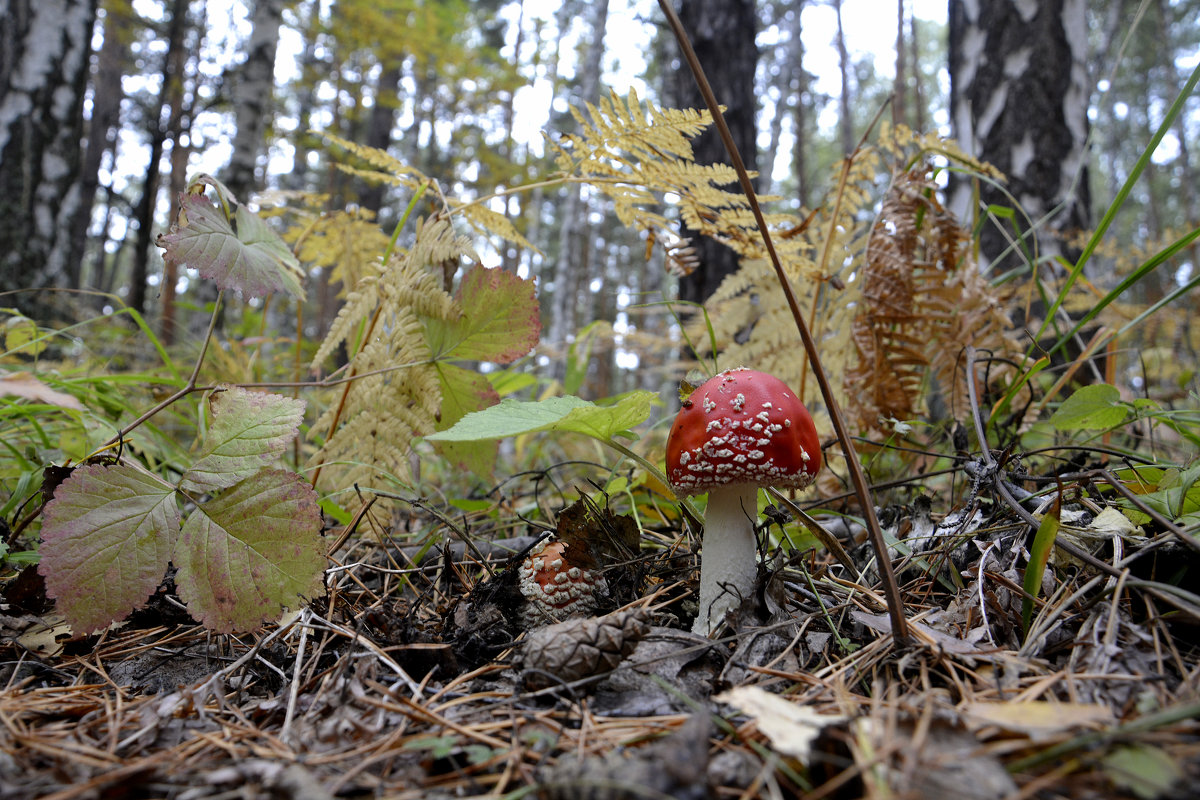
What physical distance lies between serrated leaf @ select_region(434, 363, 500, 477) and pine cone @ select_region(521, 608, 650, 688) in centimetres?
68

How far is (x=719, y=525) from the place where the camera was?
1.44m

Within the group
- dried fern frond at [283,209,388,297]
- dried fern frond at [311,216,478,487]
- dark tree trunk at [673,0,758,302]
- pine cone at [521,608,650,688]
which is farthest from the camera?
dark tree trunk at [673,0,758,302]

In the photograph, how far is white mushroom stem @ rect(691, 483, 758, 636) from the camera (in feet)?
4.59

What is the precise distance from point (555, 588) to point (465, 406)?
0.61 m

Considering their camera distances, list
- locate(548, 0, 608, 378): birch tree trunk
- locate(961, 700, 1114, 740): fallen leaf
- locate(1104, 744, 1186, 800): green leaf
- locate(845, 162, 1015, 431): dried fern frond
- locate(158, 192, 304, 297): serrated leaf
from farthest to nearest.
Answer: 1. locate(548, 0, 608, 378): birch tree trunk
2. locate(845, 162, 1015, 431): dried fern frond
3. locate(158, 192, 304, 297): serrated leaf
4. locate(961, 700, 1114, 740): fallen leaf
5. locate(1104, 744, 1186, 800): green leaf

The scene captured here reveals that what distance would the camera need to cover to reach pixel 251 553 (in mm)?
1270

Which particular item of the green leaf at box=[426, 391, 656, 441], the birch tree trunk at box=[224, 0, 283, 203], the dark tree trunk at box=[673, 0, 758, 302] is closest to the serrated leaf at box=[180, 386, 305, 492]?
the green leaf at box=[426, 391, 656, 441]

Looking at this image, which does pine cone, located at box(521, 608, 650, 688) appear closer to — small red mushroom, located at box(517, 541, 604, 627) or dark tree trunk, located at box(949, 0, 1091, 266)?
small red mushroom, located at box(517, 541, 604, 627)

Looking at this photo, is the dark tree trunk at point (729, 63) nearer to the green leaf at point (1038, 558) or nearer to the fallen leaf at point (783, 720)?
the green leaf at point (1038, 558)

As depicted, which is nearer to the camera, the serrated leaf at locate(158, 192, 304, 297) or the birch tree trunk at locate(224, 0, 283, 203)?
the serrated leaf at locate(158, 192, 304, 297)

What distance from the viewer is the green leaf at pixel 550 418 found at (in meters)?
1.09

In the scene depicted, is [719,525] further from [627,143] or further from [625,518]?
[627,143]

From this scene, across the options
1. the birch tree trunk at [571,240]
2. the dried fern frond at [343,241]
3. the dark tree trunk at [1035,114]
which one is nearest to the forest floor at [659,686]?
the dried fern frond at [343,241]

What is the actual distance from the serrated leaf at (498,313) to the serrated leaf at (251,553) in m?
0.58
